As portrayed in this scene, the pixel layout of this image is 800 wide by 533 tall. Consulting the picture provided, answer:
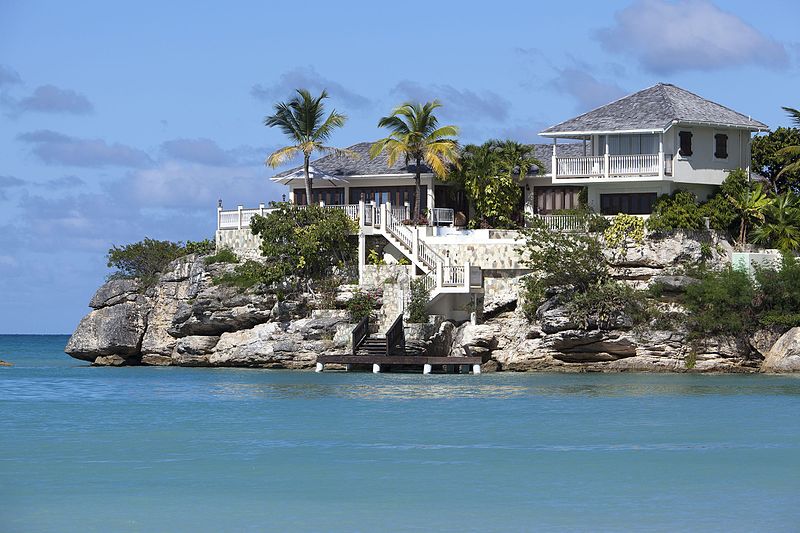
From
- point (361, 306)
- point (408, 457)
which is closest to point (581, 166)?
point (361, 306)

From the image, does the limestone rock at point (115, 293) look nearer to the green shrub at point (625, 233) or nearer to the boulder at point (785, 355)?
the green shrub at point (625, 233)

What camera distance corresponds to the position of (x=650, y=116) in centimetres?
5216

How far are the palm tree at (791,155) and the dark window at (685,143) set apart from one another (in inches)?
154

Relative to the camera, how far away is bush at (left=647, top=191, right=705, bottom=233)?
49.5 metres

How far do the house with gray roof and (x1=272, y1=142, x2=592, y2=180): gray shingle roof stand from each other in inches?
74.7

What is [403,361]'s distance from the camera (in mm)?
47875

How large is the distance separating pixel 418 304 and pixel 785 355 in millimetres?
13149

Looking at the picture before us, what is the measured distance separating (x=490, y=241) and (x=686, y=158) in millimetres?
8148

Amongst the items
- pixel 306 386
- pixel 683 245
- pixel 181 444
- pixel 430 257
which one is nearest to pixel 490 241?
pixel 430 257

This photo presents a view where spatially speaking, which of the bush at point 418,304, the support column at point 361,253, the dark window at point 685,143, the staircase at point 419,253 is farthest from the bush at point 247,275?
the dark window at point 685,143

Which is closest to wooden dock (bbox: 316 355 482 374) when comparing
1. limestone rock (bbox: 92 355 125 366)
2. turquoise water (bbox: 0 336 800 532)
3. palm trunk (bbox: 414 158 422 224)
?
turquoise water (bbox: 0 336 800 532)

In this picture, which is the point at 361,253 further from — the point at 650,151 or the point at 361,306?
the point at 650,151

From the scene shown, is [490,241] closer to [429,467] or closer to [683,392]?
[683,392]

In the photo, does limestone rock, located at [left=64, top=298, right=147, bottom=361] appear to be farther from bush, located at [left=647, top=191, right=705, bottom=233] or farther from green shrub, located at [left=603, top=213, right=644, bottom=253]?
bush, located at [left=647, top=191, right=705, bottom=233]
